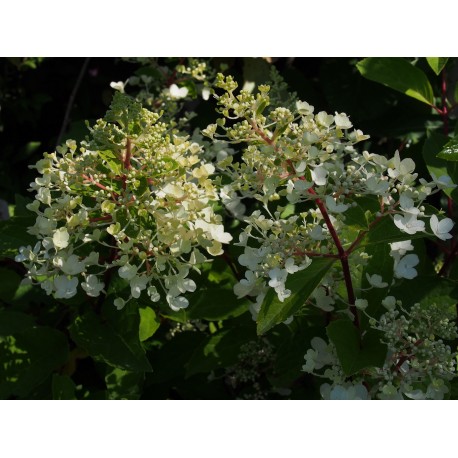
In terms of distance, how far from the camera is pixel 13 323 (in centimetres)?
152

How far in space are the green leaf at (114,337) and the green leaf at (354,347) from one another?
372mm

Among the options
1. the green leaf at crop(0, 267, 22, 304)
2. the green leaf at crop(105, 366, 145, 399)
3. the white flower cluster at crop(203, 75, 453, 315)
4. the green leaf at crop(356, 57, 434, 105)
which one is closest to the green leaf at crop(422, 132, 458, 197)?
the green leaf at crop(356, 57, 434, 105)

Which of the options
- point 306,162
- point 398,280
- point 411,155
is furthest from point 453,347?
point 411,155

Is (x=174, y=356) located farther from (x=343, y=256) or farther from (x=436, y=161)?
(x=436, y=161)

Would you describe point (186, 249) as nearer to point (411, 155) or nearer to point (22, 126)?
point (411, 155)

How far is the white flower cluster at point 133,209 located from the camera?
1.17m

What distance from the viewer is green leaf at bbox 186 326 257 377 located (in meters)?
1.47

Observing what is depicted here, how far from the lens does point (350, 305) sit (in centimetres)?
120

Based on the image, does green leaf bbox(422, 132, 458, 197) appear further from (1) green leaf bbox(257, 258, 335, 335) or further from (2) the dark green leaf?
(2) the dark green leaf

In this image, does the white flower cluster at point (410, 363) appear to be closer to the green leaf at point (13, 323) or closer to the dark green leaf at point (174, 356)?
the dark green leaf at point (174, 356)

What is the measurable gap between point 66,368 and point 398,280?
2.65 ft

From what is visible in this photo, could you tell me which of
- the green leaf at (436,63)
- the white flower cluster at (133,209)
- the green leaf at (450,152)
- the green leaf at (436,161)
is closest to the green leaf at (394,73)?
the green leaf at (436,63)

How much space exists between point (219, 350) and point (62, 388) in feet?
1.11

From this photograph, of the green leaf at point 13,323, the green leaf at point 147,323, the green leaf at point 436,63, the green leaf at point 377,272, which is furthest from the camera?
the green leaf at point 436,63
